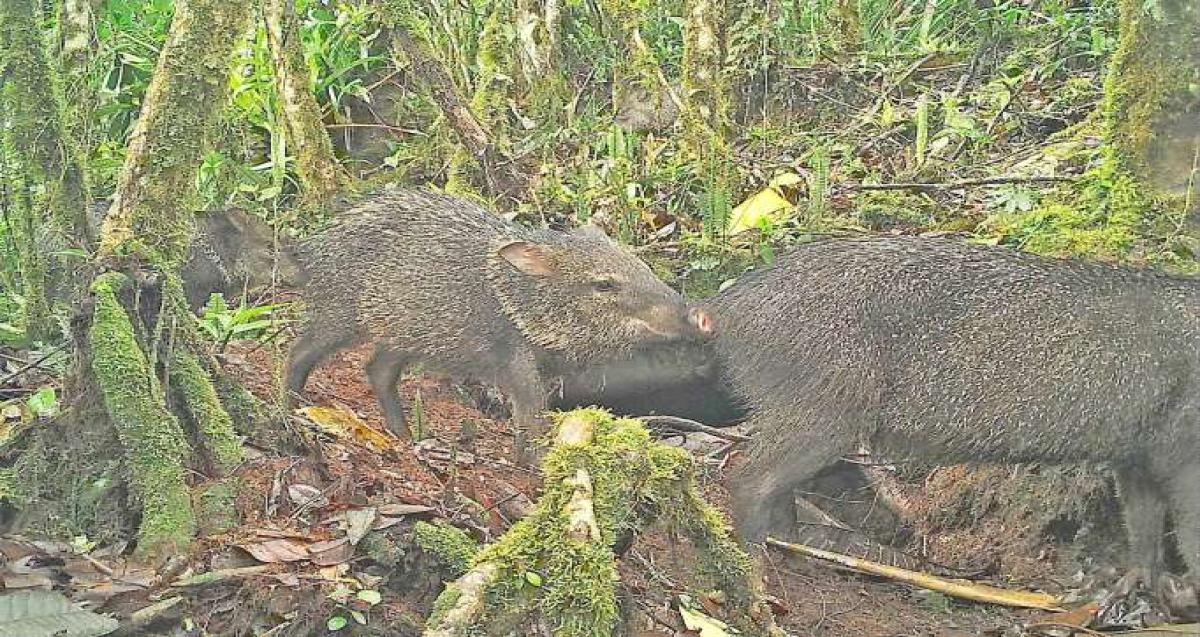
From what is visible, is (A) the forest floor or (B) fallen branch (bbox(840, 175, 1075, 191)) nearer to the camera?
(A) the forest floor

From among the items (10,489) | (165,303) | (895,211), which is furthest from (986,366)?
(10,489)

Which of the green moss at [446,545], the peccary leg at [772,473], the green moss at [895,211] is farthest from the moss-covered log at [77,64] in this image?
the green moss at [895,211]

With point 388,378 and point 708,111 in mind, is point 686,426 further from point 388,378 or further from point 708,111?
point 708,111

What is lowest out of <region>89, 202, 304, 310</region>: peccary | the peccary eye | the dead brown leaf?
<region>89, 202, 304, 310</region>: peccary

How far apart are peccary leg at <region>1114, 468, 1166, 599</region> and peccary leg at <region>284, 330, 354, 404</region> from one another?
3.34 meters

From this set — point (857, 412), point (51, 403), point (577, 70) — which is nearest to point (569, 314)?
point (857, 412)

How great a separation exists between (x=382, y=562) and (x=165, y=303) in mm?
1036

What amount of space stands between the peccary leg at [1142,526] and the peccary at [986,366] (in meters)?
0.04

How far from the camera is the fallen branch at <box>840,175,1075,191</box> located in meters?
7.04

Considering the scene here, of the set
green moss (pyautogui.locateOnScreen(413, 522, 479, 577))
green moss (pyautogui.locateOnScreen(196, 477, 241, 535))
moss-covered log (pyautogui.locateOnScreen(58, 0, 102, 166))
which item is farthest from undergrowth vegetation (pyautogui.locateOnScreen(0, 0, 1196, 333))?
green moss (pyautogui.locateOnScreen(413, 522, 479, 577))

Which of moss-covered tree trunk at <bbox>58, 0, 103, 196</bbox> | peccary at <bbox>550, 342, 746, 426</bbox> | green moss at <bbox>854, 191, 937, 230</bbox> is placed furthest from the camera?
green moss at <bbox>854, 191, 937, 230</bbox>

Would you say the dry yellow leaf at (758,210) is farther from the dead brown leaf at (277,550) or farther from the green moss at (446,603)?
the green moss at (446,603)

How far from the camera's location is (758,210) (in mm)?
7578

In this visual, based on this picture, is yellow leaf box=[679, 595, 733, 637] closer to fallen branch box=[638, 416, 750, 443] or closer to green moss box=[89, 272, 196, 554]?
green moss box=[89, 272, 196, 554]
